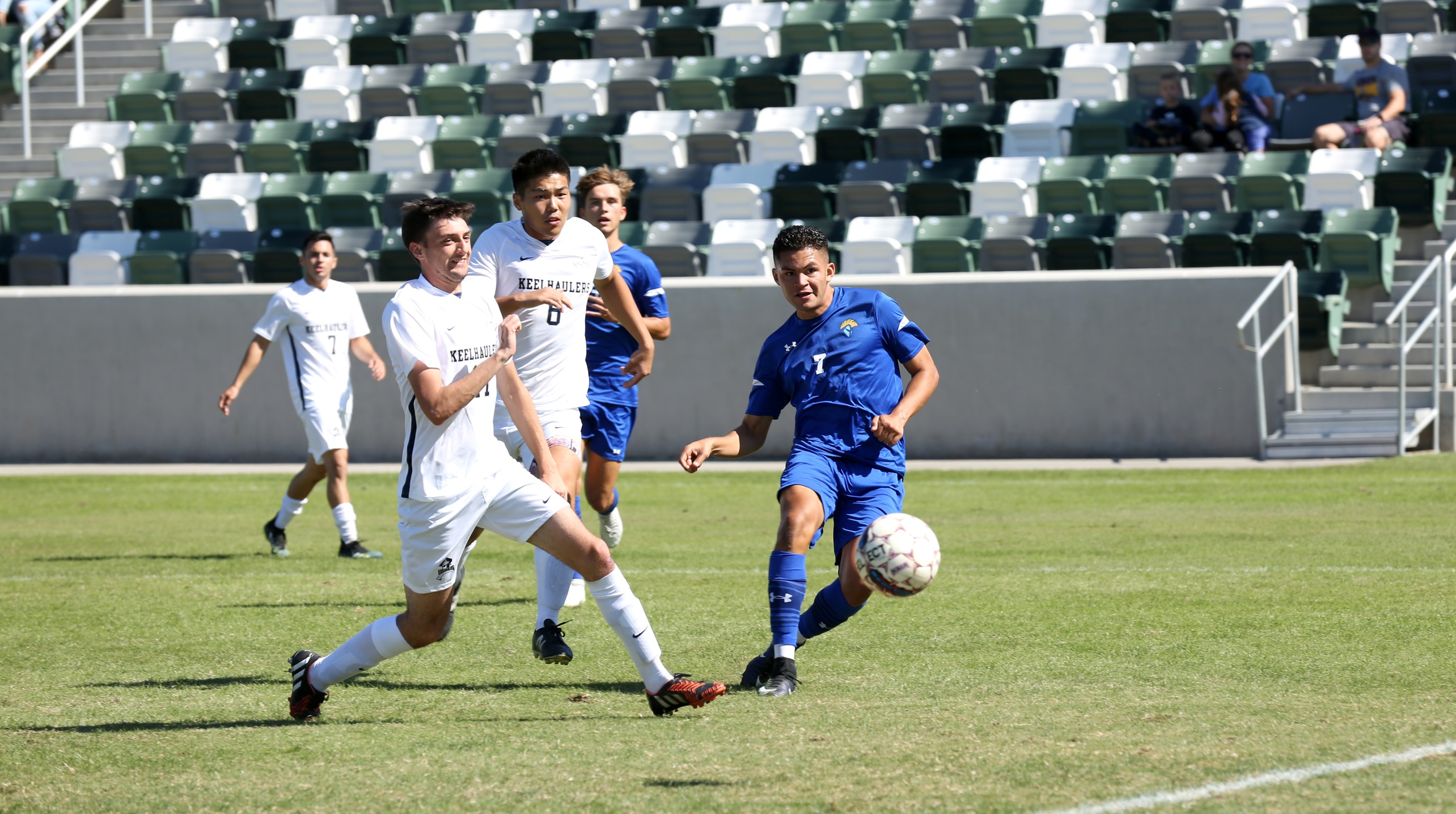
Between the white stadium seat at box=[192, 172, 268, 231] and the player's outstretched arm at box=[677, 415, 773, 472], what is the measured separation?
15.8 meters

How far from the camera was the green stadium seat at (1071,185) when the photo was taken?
748 inches

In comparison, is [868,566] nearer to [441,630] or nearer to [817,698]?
[817,698]

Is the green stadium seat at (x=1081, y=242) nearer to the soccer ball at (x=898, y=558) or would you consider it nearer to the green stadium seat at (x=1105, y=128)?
the green stadium seat at (x=1105, y=128)

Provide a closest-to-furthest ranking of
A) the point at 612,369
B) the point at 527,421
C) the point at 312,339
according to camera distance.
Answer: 1. the point at 527,421
2. the point at 612,369
3. the point at 312,339

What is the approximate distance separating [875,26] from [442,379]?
18.5 metres

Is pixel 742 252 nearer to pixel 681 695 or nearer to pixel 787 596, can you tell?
pixel 787 596

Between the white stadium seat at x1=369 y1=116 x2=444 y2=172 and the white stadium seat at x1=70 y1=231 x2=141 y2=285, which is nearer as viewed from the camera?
the white stadium seat at x1=70 y1=231 x2=141 y2=285

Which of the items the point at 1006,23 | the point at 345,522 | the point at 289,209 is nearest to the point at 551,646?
the point at 345,522

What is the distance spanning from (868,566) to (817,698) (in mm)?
532

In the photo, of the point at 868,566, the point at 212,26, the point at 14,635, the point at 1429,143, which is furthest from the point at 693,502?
the point at 212,26

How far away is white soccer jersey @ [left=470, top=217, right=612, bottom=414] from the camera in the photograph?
7215mm

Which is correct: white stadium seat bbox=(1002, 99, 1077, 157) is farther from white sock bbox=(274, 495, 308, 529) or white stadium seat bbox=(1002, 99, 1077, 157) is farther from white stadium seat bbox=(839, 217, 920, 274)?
white sock bbox=(274, 495, 308, 529)

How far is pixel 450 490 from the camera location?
5.66m

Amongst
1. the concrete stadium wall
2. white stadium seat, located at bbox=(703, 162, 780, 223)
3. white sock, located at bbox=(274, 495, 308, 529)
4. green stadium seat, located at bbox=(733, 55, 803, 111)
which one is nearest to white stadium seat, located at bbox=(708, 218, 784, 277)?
white stadium seat, located at bbox=(703, 162, 780, 223)
